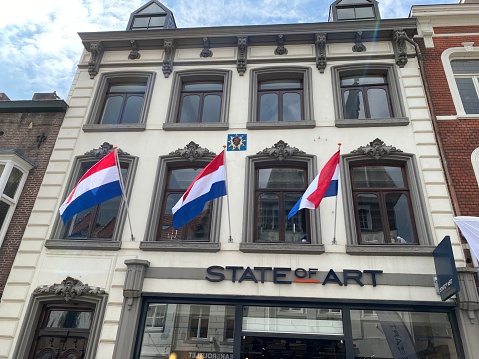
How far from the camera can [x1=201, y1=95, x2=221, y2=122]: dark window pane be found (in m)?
11.6

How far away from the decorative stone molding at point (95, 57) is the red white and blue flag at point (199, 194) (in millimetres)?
6698

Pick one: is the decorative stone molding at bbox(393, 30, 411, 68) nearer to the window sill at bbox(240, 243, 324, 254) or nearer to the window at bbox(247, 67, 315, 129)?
the window at bbox(247, 67, 315, 129)

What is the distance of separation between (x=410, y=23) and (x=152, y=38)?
8674 mm

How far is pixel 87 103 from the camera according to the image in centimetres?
1192

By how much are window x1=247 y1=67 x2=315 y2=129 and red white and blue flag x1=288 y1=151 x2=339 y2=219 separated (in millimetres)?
2556

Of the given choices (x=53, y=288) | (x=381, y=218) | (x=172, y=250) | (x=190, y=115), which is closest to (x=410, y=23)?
(x=381, y=218)

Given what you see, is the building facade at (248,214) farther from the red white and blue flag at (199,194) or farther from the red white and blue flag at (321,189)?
the red white and blue flag at (321,189)

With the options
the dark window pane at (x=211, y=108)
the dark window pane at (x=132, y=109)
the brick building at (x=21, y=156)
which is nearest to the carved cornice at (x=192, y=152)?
the dark window pane at (x=211, y=108)

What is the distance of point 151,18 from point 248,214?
9.82 meters

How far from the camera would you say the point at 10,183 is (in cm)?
1023

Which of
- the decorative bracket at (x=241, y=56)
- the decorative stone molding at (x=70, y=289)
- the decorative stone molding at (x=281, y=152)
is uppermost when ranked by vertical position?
the decorative bracket at (x=241, y=56)

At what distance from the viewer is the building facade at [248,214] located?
8.13 metres

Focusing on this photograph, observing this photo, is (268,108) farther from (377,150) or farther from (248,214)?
(248,214)

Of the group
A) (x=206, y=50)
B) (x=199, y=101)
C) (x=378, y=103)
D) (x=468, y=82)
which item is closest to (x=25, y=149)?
(x=199, y=101)
